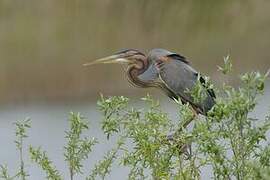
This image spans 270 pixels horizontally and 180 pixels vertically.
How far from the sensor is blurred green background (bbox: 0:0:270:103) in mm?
5312

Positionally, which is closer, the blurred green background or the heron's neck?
the heron's neck

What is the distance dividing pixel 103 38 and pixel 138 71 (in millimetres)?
3011

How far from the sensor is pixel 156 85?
2619 millimetres

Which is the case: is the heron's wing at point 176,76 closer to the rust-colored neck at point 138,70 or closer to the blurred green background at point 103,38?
the rust-colored neck at point 138,70

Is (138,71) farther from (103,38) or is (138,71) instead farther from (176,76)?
(103,38)

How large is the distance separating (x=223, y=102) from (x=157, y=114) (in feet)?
0.85

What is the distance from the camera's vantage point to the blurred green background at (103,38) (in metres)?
5.31

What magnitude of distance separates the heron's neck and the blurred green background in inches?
96.8

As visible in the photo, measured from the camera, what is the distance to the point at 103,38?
5.59m

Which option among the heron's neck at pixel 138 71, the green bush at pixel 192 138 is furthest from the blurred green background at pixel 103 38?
the green bush at pixel 192 138

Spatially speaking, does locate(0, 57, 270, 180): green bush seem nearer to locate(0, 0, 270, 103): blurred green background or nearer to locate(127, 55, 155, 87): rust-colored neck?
locate(127, 55, 155, 87): rust-colored neck

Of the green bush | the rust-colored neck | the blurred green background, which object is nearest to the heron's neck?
the rust-colored neck

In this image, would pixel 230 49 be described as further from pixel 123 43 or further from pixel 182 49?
pixel 123 43

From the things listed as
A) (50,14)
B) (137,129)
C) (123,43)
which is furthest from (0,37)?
(137,129)
